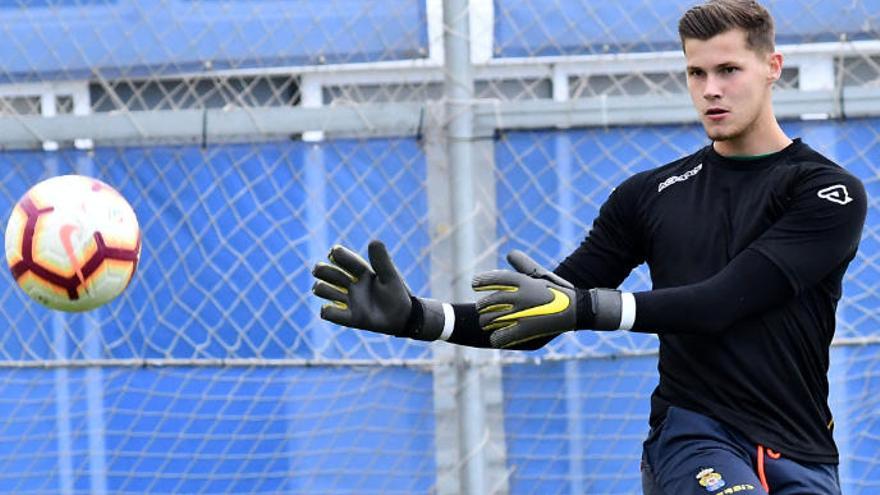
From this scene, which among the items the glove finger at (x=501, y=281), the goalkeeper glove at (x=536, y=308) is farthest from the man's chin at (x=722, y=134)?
the glove finger at (x=501, y=281)

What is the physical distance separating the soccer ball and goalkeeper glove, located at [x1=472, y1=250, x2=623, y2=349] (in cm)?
173

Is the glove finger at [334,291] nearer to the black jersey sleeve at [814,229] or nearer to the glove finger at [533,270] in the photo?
the glove finger at [533,270]

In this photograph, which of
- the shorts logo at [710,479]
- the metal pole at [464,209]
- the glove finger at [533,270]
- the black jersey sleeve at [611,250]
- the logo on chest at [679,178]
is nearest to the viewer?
the shorts logo at [710,479]

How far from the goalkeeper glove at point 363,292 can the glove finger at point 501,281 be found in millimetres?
320

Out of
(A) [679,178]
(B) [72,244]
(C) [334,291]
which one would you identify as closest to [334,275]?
(C) [334,291]

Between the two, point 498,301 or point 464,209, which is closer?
point 498,301

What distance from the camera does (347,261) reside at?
3.61 metres

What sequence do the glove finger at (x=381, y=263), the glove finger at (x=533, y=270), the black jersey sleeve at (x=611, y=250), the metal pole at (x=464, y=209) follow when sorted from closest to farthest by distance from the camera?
1. the glove finger at (x=533, y=270)
2. the glove finger at (x=381, y=263)
3. the black jersey sleeve at (x=611, y=250)
4. the metal pole at (x=464, y=209)

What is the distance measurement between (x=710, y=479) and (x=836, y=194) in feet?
2.38

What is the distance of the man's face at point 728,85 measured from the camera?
3.53 m

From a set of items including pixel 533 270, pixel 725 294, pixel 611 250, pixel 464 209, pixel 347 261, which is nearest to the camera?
pixel 725 294

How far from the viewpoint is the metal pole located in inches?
215

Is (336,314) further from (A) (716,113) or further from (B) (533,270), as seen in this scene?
(A) (716,113)

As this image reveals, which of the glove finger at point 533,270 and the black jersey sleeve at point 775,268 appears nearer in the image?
the black jersey sleeve at point 775,268
